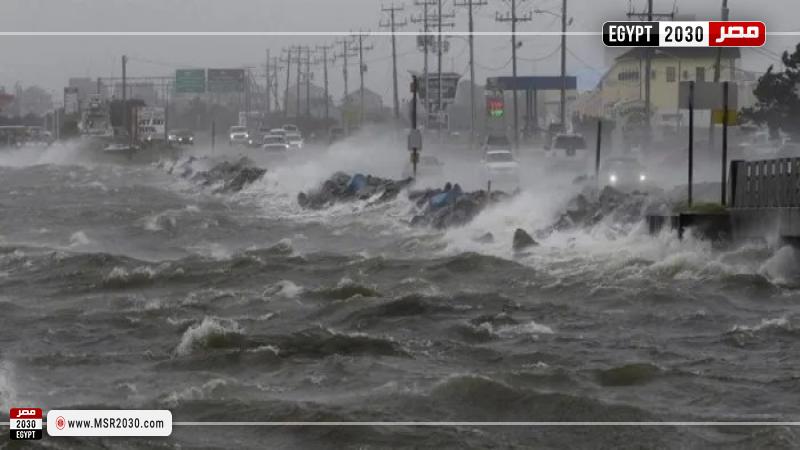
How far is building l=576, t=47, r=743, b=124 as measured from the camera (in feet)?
322

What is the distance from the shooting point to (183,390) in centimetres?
1669

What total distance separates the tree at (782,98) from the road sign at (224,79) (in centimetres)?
8954

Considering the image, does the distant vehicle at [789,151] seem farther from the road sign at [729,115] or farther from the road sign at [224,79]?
the road sign at [224,79]

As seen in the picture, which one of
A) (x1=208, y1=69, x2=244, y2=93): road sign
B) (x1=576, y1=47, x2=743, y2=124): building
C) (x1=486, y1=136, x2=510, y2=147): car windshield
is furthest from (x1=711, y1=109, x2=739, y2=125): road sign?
(x1=208, y1=69, x2=244, y2=93): road sign

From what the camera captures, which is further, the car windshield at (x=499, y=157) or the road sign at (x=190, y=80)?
the road sign at (x=190, y=80)

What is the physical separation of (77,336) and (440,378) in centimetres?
639

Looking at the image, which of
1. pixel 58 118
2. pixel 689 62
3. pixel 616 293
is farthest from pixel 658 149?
pixel 58 118

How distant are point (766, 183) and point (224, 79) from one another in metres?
122

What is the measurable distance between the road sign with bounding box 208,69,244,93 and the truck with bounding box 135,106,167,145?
9.77 metres

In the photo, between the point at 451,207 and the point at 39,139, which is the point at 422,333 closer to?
the point at 451,207

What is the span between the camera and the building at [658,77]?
98.1 metres

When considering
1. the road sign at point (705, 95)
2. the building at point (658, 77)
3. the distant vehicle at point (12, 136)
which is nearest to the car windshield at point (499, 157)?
the road sign at point (705, 95)

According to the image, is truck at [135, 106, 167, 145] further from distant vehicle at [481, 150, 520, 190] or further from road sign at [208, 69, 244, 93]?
distant vehicle at [481, 150, 520, 190]

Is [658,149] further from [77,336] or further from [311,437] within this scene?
[311,437]
